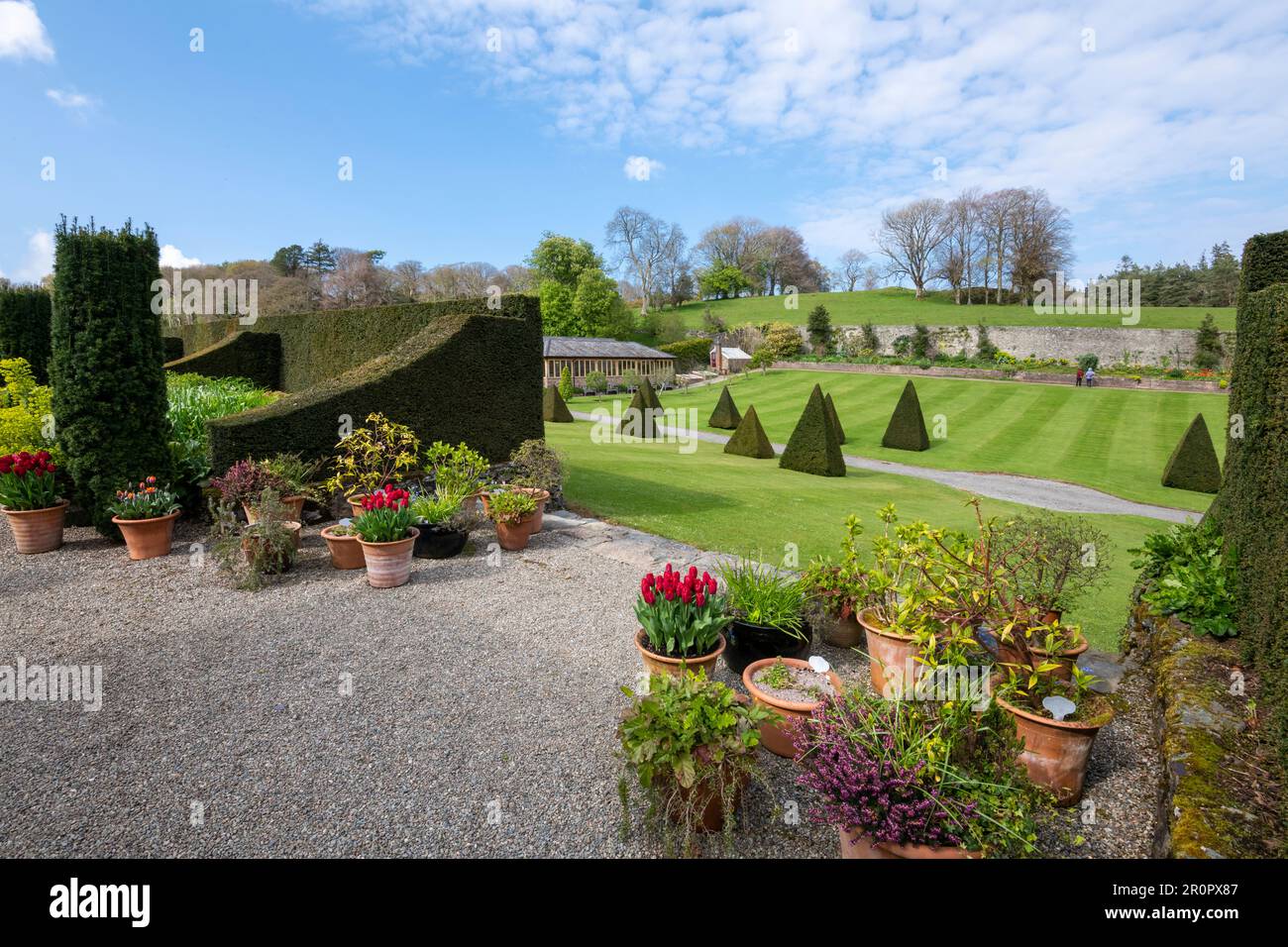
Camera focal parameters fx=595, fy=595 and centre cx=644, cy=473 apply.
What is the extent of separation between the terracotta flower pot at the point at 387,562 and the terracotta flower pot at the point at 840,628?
4212mm

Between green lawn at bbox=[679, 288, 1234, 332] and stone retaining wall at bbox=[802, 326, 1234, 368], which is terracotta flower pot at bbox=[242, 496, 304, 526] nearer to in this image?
stone retaining wall at bbox=[802, 326, 1234, 368]

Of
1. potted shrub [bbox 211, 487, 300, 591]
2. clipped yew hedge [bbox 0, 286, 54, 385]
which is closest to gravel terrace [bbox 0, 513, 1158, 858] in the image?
potted shrub [bbox 211, 487, 300, 591]

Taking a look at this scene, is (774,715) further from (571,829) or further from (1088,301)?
(1088,301)

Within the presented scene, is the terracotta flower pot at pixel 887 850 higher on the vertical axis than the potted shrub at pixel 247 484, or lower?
lower

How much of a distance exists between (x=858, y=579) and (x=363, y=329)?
11.9m

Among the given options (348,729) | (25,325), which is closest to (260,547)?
(348,729)

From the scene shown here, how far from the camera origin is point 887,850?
8.15ft

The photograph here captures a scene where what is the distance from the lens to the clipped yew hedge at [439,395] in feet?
25.9

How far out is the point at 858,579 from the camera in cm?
498

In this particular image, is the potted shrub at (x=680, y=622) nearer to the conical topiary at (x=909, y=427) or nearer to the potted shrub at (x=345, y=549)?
the potted shrub at (x=345, y=549)

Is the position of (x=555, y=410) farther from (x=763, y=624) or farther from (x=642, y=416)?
(x=763, y=624)

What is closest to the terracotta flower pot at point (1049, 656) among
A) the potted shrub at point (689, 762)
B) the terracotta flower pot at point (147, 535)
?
the potted shrub at point (689, 762)
